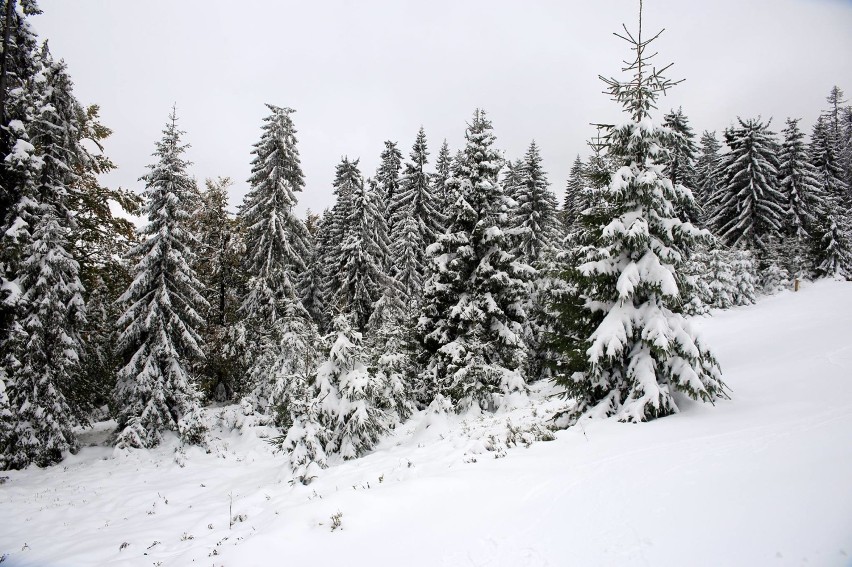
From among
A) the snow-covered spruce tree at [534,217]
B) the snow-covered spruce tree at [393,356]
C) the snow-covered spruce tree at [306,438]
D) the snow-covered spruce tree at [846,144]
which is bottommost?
the snow-covered spruce tree at [306,438]

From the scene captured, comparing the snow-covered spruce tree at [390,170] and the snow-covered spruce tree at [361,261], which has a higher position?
the snow-covered spruce tree at [390,170]

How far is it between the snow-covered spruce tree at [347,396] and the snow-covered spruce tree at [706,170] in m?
44.2

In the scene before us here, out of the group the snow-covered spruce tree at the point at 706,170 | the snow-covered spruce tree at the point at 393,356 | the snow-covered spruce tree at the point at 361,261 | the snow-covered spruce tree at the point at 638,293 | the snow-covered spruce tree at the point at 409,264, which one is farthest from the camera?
the snow-covered spruce tree at the point at 706,170

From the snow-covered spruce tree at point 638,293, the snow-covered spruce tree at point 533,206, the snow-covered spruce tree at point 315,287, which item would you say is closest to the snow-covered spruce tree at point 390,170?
the snow-covered spruce tree at point 315,287

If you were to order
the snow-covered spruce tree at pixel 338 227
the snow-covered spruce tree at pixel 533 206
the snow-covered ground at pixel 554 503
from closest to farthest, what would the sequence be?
the snow-covered ground at pixel 554 503, the snow-covered spruce tree at pixel 533 206, the snow-covered spruce tree at pixel 338 227

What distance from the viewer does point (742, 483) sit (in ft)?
17.3

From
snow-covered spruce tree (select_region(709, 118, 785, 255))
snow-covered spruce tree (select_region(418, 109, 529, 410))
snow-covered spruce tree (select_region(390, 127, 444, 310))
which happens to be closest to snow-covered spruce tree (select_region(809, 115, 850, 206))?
snow-covered spruce tree (select_region(709, 118, 785, 255))

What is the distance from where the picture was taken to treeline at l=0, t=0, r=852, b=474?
10.0 m

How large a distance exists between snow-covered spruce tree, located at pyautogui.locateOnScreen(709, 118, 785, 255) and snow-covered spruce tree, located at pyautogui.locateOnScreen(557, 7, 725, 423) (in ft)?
95.6

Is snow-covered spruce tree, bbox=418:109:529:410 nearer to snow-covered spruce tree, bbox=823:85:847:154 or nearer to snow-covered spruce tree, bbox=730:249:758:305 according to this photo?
snow-covered spruce tree, bbox=730:249:758:305

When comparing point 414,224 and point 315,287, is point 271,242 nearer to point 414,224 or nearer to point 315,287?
point 414,224

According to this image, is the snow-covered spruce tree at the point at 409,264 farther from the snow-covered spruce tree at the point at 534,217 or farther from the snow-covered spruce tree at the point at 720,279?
the snow-covered spruce tree at the point at 720,279

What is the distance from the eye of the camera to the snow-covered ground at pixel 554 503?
4582 mm

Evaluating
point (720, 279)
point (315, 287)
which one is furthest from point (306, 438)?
point (720, 279)
